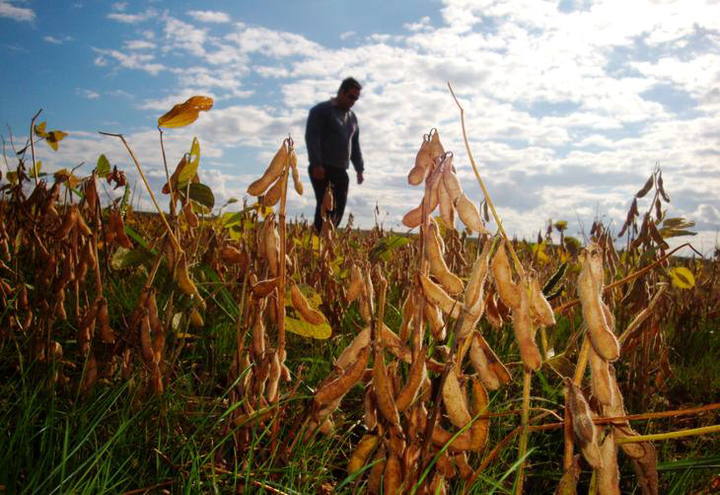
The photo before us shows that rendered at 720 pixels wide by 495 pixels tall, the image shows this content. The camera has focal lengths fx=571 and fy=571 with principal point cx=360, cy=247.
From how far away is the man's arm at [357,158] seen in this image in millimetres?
8781

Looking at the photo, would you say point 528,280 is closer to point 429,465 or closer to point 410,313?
point 410,313

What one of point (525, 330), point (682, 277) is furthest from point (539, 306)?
point (682, 277)

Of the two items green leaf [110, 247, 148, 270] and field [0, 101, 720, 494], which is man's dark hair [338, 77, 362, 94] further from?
green leaf [110, 247, 148, 270]

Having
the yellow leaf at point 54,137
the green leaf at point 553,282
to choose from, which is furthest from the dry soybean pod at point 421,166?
the yellow leaf at point 54,137

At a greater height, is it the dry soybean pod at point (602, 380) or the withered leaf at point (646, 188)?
the withered leaf at point (646, 188)

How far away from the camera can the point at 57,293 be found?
1.50 metres

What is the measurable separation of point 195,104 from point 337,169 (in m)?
6.95

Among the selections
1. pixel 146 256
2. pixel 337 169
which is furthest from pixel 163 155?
pixel 337 169

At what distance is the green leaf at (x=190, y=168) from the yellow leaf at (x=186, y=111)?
18cm

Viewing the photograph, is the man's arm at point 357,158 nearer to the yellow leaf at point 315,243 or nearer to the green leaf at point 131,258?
the yellow leaf at point 315,243

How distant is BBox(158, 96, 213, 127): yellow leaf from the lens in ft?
3.73

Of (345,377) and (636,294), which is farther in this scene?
(636,294)

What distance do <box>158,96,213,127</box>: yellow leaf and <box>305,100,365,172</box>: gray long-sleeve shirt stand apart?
6459mm

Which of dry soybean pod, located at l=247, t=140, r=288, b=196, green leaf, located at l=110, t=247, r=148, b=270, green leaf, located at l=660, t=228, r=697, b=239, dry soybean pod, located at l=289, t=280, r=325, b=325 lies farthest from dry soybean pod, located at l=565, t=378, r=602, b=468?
green leaf, located at l=660, t=228, r=697, b=239
